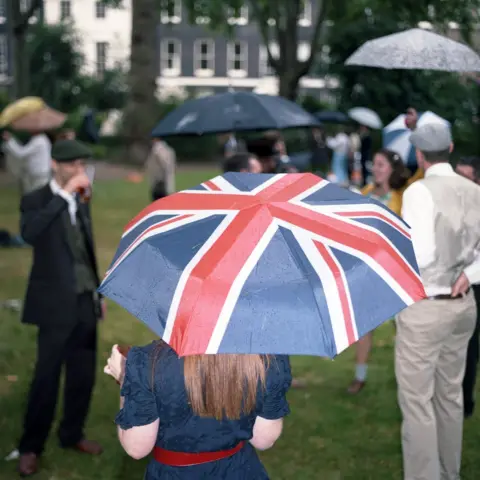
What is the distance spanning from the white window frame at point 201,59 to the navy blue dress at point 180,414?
50495 millimetres

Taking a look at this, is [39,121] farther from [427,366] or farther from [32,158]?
[427,366]

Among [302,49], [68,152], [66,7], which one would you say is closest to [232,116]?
[68,152]

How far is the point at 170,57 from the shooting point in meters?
51.8

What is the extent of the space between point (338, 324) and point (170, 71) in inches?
2021

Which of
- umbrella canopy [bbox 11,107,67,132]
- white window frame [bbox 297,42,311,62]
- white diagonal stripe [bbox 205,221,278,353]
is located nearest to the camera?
white diagonal stripe [bbox 205,221,278,353]

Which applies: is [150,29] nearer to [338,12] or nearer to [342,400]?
[338,12]

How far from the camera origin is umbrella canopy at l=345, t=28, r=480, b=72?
5031 mm

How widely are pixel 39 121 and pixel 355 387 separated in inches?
254

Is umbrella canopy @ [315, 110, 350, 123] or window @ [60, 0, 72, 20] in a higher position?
window @ [60, 0, 72, 20]

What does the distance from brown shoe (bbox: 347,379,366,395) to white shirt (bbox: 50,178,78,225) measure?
2861 millimetres

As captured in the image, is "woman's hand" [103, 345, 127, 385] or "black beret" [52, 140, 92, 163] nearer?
"woman's hand" [103, 345, 127, 385]

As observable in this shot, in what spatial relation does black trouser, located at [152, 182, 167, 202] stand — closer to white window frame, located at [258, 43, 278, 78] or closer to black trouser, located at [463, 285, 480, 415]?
black trouser, located at [463, 285, 480, 415]

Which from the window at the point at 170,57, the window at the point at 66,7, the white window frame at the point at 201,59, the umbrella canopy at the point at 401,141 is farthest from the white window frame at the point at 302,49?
the umbrella canopy at the point at 401,141

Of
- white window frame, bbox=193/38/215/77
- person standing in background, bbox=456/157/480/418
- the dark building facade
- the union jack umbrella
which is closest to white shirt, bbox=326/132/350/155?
person standing in background, bbox=456/157/480/418
